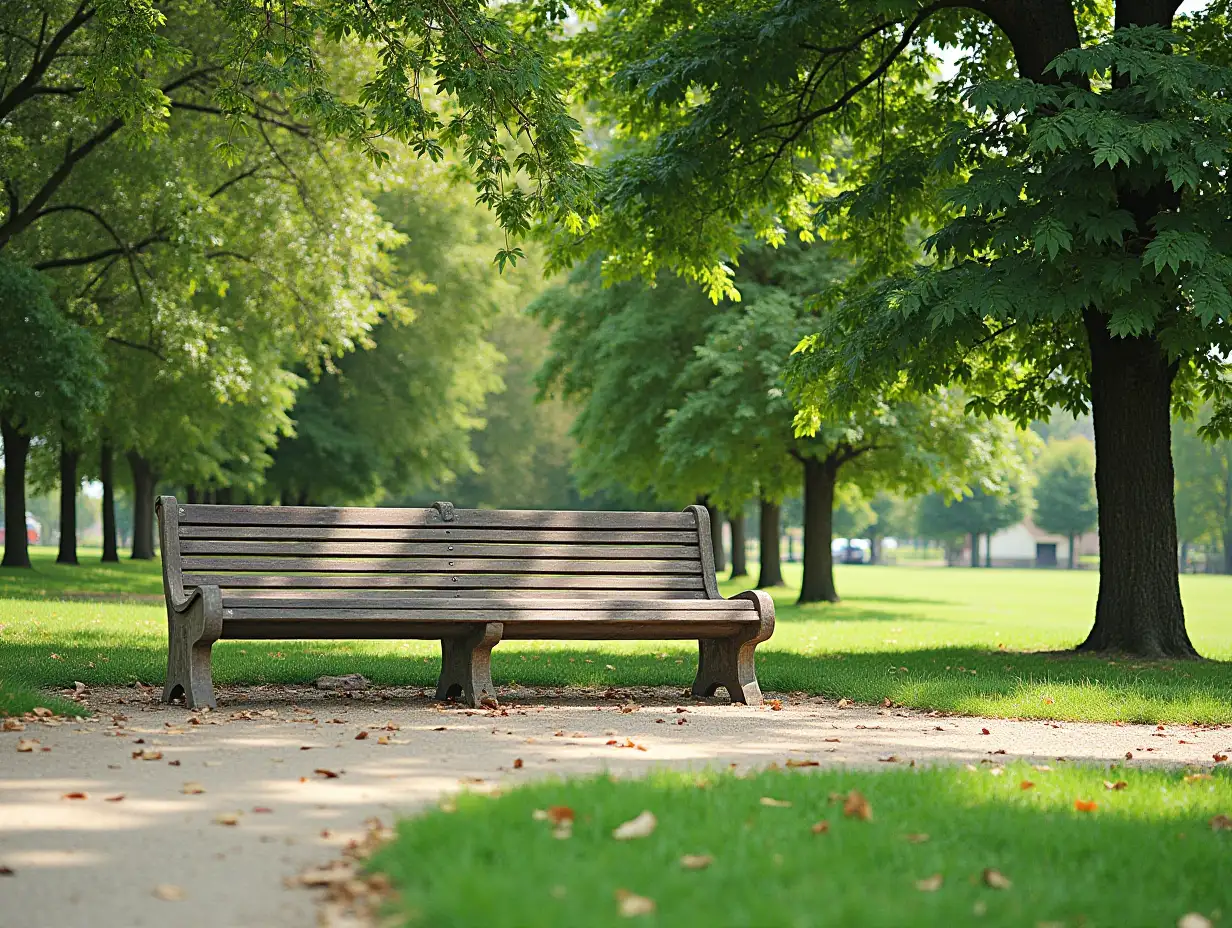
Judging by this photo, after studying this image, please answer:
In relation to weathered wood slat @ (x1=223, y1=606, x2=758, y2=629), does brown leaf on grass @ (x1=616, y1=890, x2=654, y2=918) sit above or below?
below

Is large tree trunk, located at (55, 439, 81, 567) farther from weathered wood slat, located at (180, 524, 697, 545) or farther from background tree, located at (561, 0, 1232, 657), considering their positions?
weathered wood slat, located at (180, 524, 697, 545)

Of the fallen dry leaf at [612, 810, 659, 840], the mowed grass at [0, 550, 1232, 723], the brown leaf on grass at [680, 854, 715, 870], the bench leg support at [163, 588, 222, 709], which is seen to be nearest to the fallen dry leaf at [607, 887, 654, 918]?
the brown leaf on grass at [680, 854, 715, 870]

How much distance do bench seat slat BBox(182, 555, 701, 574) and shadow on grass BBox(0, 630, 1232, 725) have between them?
115 cm

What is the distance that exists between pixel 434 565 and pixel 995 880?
5636mm

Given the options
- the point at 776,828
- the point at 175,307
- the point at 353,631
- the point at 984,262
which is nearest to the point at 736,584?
the point at 175,307

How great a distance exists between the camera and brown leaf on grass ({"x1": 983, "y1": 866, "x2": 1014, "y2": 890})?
4172 mm

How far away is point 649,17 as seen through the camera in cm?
1544

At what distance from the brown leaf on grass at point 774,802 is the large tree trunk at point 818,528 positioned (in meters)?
19.7

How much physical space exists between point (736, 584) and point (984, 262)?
2482 centimetres

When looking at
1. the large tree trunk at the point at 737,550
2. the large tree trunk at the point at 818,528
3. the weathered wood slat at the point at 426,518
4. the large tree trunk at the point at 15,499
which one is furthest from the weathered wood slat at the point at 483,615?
the large tree trunk at the point at 737,550

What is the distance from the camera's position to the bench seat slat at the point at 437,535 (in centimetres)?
888

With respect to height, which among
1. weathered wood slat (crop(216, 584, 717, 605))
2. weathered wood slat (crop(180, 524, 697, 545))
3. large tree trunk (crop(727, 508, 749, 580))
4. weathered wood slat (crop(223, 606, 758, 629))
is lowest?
large tree trunk (crop(727, 508, 749, 580))

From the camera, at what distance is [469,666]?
28.8 feet

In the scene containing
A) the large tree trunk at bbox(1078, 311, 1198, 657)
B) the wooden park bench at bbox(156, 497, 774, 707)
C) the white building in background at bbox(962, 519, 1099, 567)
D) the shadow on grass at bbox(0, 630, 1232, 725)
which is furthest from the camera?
the white building in background at bbox(962, 519, 1099, 567)
